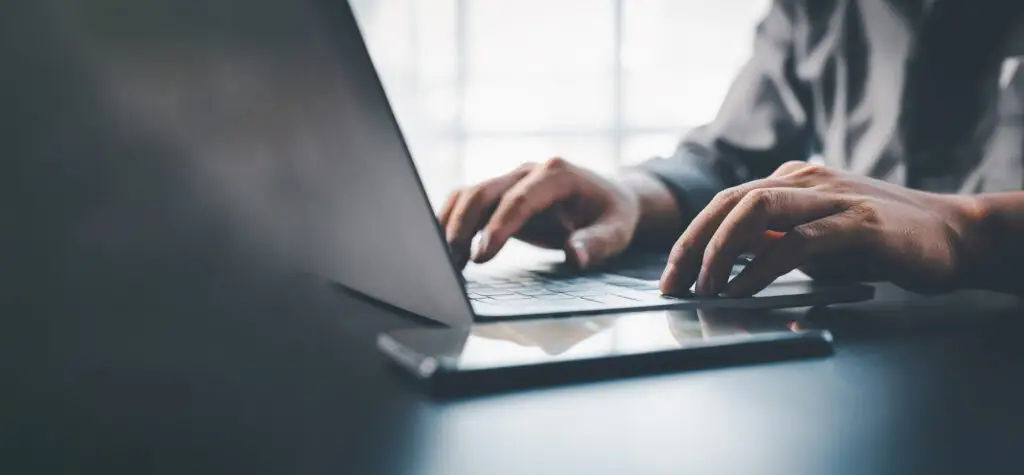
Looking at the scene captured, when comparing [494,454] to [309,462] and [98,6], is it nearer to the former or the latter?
[309,462]

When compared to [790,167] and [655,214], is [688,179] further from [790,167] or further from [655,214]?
[790,167]

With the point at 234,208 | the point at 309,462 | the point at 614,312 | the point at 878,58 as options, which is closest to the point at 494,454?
the point at 309,462

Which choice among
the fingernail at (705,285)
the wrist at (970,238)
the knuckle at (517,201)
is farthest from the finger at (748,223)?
the knuckle at (517,201)

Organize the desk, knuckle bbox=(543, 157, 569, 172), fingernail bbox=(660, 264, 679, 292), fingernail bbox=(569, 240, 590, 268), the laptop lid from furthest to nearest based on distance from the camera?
knuckle bbox=(543, 157, 569, 172) → fingernail bbox=(569, 240, 590, 268) → fingernail bbox=(660, 264, 679, 292) → the laptop lid → the desk

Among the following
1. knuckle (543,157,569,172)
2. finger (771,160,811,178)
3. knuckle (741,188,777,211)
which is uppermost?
knuckle (741,188,777,211)

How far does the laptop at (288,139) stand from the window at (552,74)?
3335 millimetres

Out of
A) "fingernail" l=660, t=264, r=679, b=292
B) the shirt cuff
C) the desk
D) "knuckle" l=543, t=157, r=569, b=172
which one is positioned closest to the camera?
the desk

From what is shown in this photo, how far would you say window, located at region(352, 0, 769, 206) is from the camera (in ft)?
12.2

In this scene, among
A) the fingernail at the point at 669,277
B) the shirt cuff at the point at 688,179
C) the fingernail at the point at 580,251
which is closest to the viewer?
the fingernail at the point at 669,277

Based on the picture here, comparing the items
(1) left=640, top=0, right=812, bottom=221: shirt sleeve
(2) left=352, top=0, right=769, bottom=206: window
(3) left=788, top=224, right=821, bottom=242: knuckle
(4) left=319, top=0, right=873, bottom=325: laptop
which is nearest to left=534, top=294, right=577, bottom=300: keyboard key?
(4) left=319, top=0, right=873, bottom=325: laptop

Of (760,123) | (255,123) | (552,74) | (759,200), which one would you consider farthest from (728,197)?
(552,74)

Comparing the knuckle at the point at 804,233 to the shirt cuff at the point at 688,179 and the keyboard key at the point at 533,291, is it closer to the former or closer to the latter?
the keyboard key at the point at 533,291

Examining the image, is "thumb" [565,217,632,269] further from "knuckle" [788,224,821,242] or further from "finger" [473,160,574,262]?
"knuckle" [788,224,821,242]

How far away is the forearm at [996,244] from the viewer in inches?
17.1
